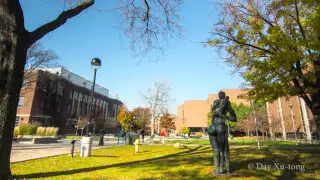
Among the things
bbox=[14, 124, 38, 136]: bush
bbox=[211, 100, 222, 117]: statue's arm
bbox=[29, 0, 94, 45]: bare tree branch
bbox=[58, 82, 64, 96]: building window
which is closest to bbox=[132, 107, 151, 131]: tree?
bbox=[58, 82, 64, 96]: building window

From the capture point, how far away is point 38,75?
40.5 metres

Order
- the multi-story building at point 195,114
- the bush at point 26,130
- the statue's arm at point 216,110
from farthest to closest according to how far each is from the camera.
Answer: the multi-story building at point 195,114, the bush at point 26,130, the statue's arm at point 216,110

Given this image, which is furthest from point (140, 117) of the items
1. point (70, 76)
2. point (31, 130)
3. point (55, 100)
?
point (31, 130)

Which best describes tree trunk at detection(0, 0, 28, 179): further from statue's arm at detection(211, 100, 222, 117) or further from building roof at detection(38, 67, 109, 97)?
building roof at detection(38, 67, 109, 97)

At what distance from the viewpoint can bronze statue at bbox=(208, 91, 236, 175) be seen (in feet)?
20.4

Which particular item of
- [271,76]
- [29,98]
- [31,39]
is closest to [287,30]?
[271,76]

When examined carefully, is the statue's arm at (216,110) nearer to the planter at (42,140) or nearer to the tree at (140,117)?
the planter at (42,140)

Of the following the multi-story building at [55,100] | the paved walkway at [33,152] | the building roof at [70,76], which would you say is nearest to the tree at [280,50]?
the paved walkway at [33,152]

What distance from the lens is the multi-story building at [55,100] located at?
4238 cm

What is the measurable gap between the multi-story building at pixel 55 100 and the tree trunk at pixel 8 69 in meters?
34.9

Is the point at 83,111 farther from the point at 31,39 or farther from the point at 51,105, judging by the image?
the point at 31,39

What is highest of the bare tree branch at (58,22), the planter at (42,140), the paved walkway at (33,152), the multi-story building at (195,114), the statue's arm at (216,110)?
the multi-story building at (195,114)

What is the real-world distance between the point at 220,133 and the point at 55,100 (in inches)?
2036

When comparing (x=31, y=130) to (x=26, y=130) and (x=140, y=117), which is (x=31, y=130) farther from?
(x=140, y=117)
